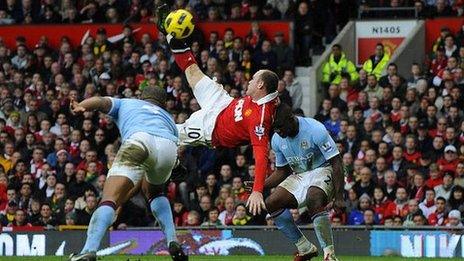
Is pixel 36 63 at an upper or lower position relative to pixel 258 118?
lower

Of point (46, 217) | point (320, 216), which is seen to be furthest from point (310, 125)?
point (46, 217)

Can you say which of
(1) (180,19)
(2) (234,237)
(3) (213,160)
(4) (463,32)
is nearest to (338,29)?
(4) (463,32)

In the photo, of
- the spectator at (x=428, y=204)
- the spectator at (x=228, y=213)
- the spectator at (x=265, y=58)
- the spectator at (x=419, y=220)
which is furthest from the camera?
the spectator at (x=265, y=58)

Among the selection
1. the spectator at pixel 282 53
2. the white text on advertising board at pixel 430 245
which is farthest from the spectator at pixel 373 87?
the white text on advertising board at pixel 430 245

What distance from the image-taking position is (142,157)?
600 inches

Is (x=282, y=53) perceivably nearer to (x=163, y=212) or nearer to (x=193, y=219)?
(x=193, y=219)

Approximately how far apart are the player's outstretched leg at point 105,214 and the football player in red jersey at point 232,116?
1.39 m

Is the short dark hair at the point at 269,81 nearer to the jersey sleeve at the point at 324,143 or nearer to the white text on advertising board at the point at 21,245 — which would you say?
the jersey sleeve at the point at 324,143

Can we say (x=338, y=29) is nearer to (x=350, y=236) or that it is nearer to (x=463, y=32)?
(x=463, y=32)

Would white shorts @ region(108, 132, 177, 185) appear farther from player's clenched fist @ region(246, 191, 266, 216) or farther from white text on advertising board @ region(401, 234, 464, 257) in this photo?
white text on advertising board @ region(401, 234, 464, 257)

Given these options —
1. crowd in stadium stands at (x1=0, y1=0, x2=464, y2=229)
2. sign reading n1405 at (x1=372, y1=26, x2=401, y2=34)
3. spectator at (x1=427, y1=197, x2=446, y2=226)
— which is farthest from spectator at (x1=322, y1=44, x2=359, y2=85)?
spectator at (x1=427, y1=197, x2=446, y2=226)

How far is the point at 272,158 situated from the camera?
24547 mm

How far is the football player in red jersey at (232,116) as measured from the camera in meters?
15.9

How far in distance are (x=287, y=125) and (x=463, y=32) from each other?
1039cm
